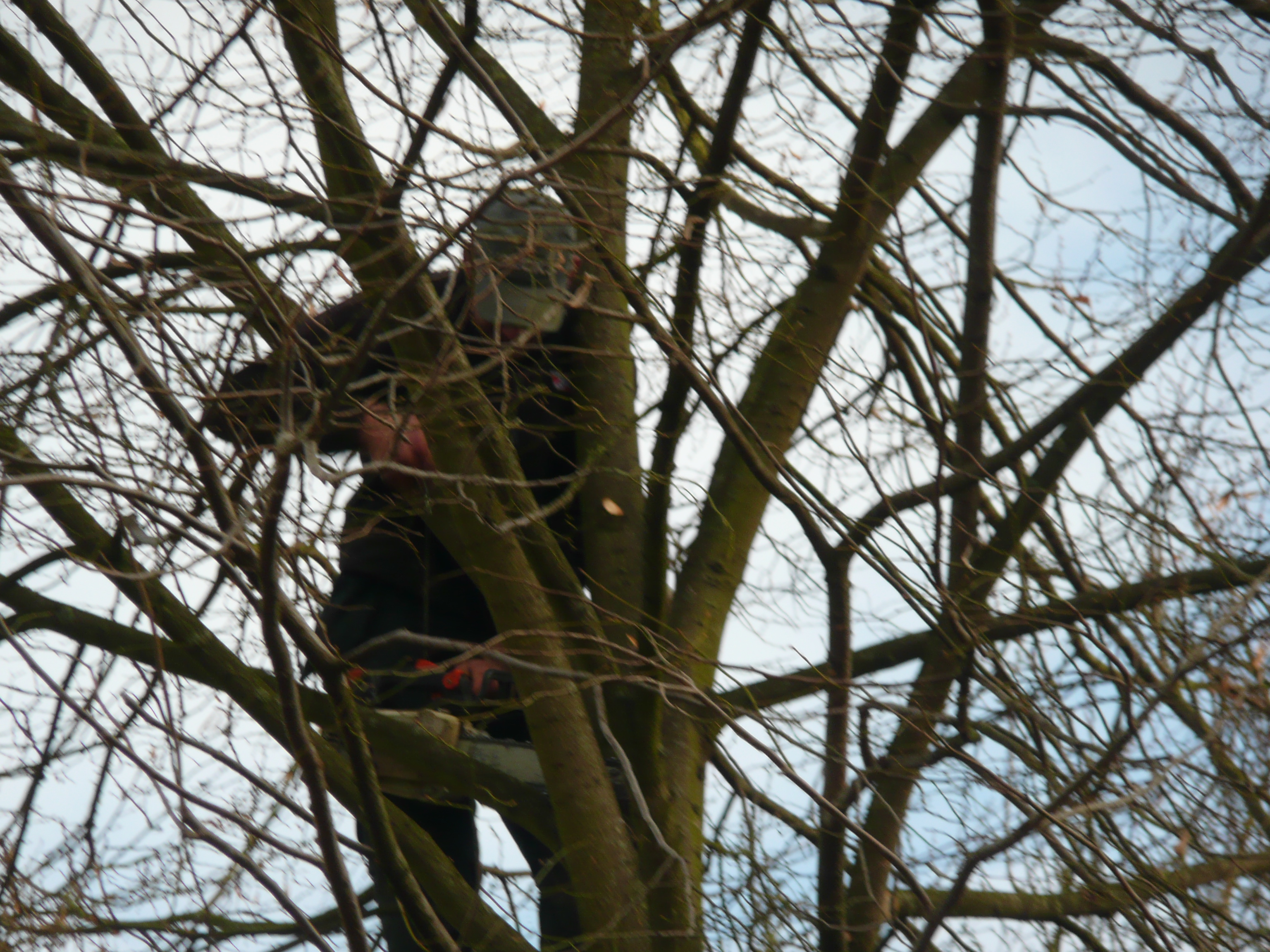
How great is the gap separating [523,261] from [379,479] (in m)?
0.61

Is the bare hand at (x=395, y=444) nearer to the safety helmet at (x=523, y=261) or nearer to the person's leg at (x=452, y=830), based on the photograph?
the safety helmet at (x=523, y=261)

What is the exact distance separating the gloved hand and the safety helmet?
704mm

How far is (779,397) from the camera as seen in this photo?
2.79 meters

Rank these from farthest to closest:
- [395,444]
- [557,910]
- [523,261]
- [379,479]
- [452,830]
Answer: [452,830]
[557,910]
[379,479]
[523,261]
[395,444]

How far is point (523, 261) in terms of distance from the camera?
2094 mm

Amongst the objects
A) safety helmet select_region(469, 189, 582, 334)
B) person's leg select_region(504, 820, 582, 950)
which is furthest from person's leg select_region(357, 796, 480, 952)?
safety helmet select_region(469, 189, 582, 334)

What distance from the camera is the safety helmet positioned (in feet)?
6.59

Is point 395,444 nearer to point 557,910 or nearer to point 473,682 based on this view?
point 473,682

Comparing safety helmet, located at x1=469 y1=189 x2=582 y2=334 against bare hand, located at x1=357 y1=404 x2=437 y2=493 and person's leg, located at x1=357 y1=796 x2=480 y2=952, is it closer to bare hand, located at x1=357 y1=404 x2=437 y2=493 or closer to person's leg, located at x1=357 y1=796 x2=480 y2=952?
bare hand, located at x1=357 y1=404 x2=437 y2=493

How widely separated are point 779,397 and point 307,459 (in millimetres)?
1516

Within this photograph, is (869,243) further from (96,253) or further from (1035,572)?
(96,253)

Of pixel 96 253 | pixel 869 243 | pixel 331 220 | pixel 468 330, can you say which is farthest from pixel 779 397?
pixel 96 253

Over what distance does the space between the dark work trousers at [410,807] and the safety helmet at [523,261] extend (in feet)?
2.08

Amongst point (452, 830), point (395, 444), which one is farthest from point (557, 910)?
point (395, 444)
